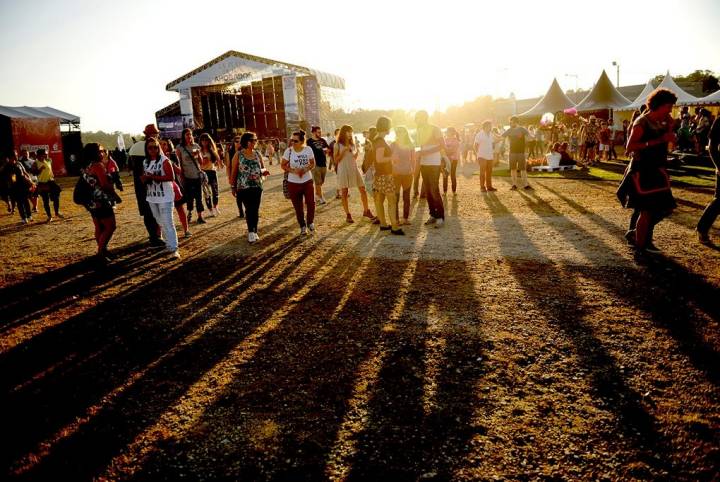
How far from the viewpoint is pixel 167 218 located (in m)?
6.78

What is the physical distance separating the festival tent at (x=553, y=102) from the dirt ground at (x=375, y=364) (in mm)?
23999

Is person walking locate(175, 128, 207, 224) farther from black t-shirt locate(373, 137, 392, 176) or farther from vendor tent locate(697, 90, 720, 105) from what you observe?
vendor tent locate(697, 90, 720, 105)

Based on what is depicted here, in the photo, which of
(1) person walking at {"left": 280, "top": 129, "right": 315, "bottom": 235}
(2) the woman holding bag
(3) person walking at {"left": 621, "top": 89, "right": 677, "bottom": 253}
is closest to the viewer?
(3) person walking at {"left": 621, "top": 89, "right": 677, "bottom": 253}

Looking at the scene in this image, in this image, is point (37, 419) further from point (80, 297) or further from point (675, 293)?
point (675, 293)

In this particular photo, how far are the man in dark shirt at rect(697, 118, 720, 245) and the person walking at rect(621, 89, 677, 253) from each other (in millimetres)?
Answer: 830

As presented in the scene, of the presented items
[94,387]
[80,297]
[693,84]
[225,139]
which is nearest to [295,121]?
[225,139]

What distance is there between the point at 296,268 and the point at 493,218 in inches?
173

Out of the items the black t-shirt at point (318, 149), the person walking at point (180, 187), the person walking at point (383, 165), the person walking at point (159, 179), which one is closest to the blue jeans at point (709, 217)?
the person walking at point (383, 165)

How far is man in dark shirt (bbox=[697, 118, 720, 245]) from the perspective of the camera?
5.80 metres

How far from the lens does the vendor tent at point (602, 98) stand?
2583cm

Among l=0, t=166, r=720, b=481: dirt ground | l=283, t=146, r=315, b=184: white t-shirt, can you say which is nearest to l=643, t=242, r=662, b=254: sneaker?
l=0, t=166, r=720, b=481: dirt ground

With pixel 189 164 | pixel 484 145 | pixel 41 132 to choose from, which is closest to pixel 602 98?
pixel 484 145

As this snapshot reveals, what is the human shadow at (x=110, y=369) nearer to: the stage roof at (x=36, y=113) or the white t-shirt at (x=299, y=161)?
the white t-shirt at (x=299, y=161)

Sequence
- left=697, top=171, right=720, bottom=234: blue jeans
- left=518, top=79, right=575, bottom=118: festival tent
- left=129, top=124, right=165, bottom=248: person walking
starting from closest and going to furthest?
A: left=697, top=171, right=720, bottom=234: blue jeans
left=129, top=124, right=165, bottom=248: person walking
left=518, top=79, right=575, bottom=118: festival tent
